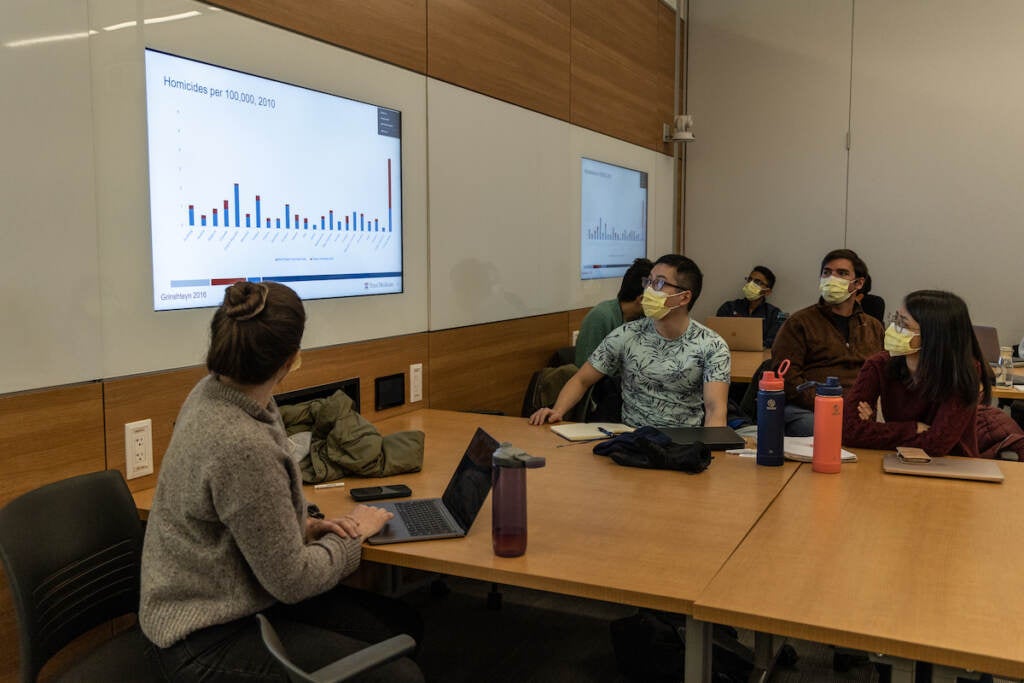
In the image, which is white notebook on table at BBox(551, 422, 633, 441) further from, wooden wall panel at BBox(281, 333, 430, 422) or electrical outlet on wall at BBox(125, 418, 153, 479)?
electrical outlet on wall at BBox(125, 418, 153, 479)

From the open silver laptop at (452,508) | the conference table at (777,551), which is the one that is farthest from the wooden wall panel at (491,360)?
the open silver laptop at (452,508)

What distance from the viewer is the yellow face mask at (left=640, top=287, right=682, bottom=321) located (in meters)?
3.12

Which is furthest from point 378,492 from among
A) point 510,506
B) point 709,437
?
point 709,437

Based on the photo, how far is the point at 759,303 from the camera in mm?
6195

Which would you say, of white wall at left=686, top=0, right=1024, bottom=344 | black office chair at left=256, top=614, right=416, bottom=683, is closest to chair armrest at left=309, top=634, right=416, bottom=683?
black office chair at left=256, top=614, right=416, bottom=683

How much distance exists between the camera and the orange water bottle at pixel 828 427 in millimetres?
2379

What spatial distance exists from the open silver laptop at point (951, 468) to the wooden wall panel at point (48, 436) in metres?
2.09

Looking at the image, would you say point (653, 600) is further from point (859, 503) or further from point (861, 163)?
point (861, 163)

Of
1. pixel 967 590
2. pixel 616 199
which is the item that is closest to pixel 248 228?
pixel 967 590

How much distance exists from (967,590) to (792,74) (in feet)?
17.4

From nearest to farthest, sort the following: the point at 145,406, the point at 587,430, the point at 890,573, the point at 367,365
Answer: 1. the point at 890,573
2. the point at 145,406
3. the point at 587,430
4. the point at 367,365

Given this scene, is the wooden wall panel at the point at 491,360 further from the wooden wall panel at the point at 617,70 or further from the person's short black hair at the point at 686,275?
the wooden wall panel at the point at 617,70

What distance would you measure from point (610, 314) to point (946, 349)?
5.87 feet

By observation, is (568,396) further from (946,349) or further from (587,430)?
(946,349)
